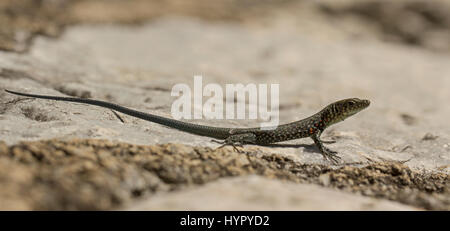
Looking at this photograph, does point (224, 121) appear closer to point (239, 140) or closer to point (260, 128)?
point (260, 128)

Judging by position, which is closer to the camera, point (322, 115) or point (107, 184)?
point (107, 184)

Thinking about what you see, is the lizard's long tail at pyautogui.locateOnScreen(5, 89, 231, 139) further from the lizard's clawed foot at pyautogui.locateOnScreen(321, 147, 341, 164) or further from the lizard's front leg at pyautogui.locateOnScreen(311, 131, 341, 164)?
the lizard's clawed foot at pyautogui.locateOnScreen(321, 147, 341, 164)

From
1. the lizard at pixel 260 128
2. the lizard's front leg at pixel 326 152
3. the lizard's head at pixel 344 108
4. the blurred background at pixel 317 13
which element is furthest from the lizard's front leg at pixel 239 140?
the blurred background at pixel 317 13

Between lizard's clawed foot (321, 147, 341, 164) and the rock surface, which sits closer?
the rock surface

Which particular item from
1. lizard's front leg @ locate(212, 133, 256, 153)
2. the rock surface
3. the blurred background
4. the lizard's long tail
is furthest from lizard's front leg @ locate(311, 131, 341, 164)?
the blurred background

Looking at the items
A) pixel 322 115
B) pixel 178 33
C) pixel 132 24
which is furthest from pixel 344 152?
pixel 132 24
